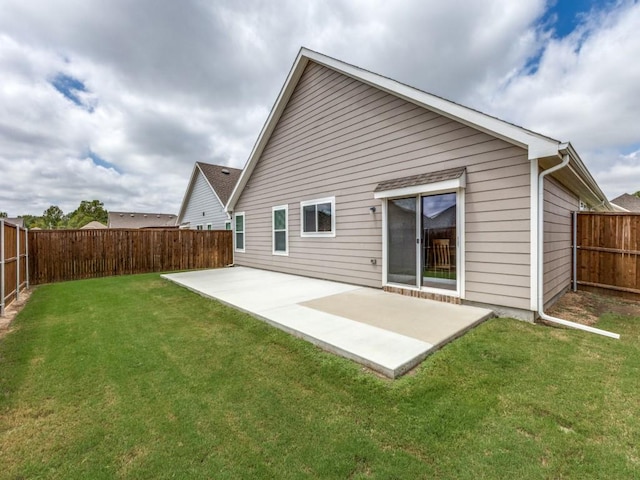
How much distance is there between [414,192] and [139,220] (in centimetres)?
4152

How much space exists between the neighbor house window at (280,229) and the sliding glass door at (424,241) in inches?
160

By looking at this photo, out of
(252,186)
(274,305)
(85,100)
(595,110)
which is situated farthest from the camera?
(595,110)

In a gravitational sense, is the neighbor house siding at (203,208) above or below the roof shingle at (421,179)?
above

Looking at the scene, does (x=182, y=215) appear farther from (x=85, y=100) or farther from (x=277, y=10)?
(x=277, y=10)

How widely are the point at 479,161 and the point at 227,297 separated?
5.54 meters

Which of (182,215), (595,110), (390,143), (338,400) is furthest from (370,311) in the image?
(182,215)

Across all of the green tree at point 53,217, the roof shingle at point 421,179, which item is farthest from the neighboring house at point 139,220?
the green tree at point 53,217

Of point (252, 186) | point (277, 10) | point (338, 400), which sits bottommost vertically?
point (338, 400)

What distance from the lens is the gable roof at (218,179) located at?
648 inches

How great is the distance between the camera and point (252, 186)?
10742mm

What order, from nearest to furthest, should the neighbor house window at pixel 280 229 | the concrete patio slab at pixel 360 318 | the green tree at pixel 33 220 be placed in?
the concrete patio slab at pixel 360 318, the neighbor house window at pixel 280 229, the green tree at pixel 33 220

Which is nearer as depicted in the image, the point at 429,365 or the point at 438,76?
the point at 429,365

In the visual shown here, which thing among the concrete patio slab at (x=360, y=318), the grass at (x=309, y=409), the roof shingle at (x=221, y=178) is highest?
the roof shingle at (x=221, y=178)

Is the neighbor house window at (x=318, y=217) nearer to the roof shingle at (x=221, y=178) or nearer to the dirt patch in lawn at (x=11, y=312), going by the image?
the dirt patch in lawn at (x=11, y=312)
